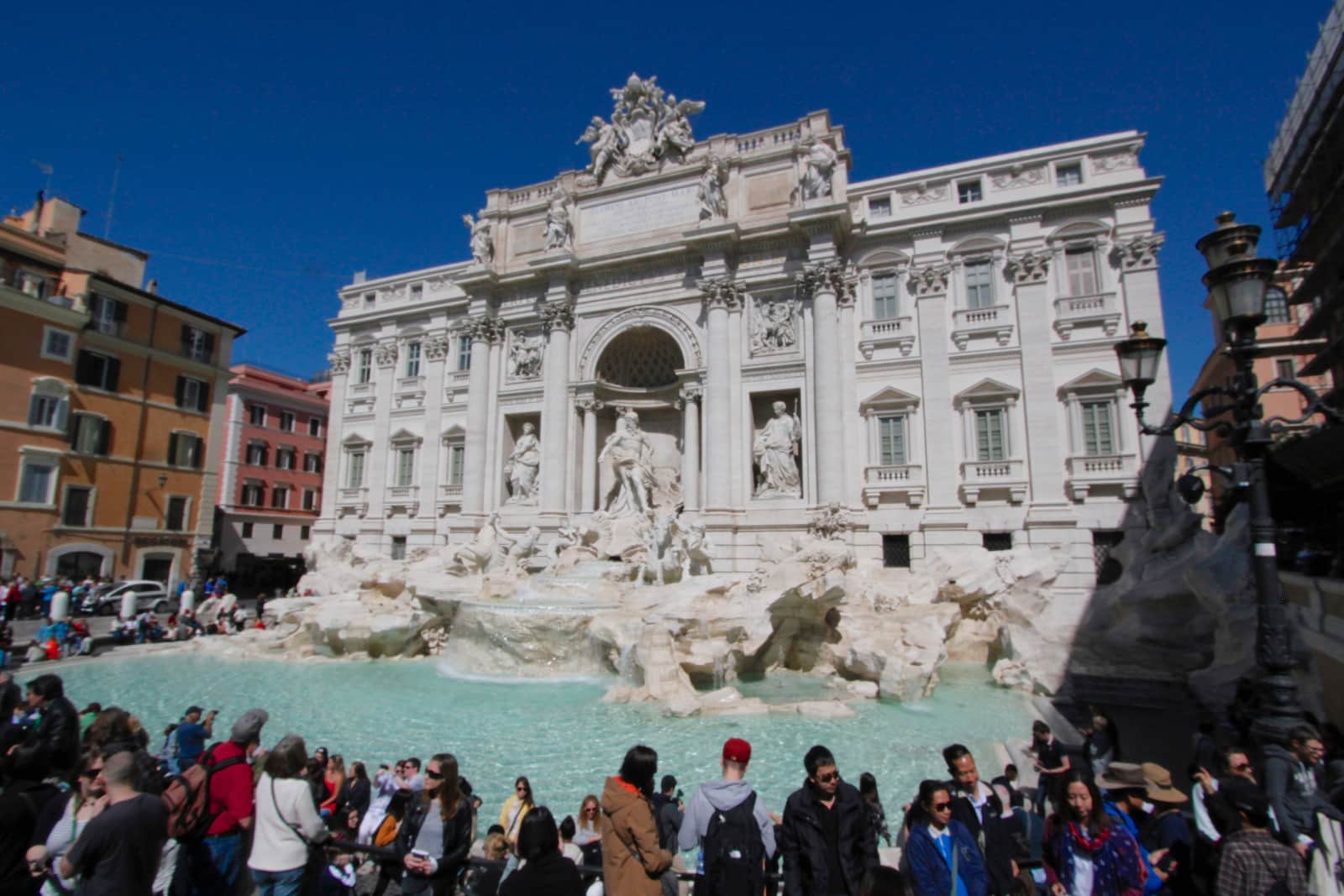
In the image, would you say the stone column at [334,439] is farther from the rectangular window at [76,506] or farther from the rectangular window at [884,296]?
the rectangular window at [884,296]

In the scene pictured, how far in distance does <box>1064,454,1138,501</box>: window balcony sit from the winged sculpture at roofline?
48.5ft

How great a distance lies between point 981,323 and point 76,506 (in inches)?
1139

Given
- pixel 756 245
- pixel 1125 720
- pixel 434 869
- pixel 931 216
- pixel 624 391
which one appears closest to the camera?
pixel 434 869

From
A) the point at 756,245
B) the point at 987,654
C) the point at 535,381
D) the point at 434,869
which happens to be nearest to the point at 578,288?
the point at 535,381

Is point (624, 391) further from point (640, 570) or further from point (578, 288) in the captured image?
point (640, 570)

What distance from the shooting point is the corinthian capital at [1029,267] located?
Answer: 17.9 meters

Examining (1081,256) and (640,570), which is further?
(1081,256)

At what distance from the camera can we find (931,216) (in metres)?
19.0

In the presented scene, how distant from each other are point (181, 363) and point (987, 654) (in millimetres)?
29235

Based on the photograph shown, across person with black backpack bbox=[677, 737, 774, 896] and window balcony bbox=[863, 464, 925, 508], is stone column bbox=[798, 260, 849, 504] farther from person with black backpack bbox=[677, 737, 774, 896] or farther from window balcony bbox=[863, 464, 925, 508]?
person with black backpack bbox=[677, 737, 774, 896]

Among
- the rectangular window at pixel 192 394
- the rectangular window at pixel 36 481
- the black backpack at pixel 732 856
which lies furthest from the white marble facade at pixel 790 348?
the black backpack at pixel 732 856

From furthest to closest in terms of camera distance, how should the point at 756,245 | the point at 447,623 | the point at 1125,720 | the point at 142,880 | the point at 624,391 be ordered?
the point at 624,391, the point at 756,245, the point at 447,623, the point at 1125,720, the point at 142,880

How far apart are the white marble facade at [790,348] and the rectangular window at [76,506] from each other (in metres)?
8.01

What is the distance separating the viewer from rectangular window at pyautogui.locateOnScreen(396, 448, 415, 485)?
2550cm
